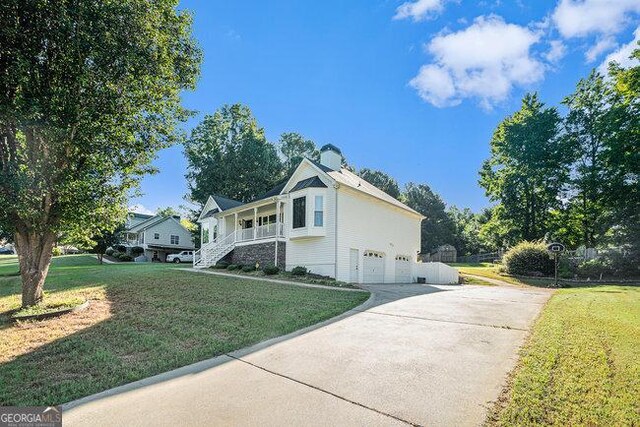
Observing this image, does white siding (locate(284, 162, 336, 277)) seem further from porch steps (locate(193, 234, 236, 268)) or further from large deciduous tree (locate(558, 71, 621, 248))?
large deciduous tree (locate(558, 71, 621, 248))

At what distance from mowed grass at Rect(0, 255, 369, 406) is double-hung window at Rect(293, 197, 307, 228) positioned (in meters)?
6.32

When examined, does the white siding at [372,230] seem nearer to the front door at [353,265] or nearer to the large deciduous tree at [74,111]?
the front door at [353,265]

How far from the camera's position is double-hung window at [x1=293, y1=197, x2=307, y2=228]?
1970 cm

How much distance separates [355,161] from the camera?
179 feet

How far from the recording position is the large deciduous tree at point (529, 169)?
111 feet

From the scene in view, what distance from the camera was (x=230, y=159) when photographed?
41.2 meters

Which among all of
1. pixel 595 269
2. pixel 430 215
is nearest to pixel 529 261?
pixel 595 269

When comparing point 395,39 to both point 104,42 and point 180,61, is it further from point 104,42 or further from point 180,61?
point 104,42

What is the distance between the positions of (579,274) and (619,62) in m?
17.6

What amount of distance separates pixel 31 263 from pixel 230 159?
32.5m

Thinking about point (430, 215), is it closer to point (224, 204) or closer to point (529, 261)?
point (529, 261)

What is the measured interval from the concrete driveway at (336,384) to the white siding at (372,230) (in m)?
11.8

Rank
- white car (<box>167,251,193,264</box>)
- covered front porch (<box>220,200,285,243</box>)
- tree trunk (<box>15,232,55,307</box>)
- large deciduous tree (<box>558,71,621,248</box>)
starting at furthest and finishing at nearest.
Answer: white car (<box>167,251,193,264</box>), large deciduous tree (<box>558,71,621,248</box>), covered front porch (<box>220,200,285,243</box>), tree trunk (<box>15,232,55,307</box>)

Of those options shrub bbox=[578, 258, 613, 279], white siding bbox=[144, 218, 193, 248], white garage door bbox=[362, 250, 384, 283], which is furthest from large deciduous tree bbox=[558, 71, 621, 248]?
white siding bbox=[144, 218, 193, 248]
